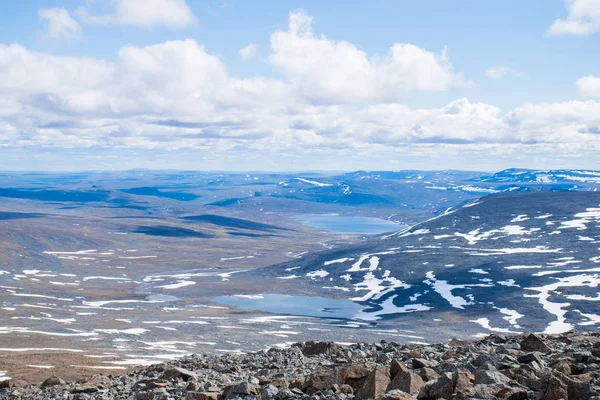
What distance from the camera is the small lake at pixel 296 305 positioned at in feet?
388

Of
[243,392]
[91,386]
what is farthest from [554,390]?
[91,386]

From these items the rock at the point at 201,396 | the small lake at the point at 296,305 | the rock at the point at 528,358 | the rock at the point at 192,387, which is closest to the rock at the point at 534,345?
the rock at the point at 528,358

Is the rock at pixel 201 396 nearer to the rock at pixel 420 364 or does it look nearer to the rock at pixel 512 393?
the rock at pixel 420 364

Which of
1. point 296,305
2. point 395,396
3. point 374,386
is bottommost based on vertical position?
point 296,305

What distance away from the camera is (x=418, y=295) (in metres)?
130

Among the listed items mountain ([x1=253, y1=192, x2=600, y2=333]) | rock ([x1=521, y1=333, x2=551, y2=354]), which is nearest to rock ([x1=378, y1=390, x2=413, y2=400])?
rock ([x1=521, y1=333, x2=551, y2=354])

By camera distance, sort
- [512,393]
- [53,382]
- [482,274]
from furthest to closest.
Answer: [482,274], [53,382], [512,393]

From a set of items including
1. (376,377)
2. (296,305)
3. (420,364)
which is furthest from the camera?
(296,305)

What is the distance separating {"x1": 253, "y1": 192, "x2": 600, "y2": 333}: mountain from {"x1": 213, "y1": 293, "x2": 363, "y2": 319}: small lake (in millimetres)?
3207

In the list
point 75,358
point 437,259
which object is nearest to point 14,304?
point 75,358

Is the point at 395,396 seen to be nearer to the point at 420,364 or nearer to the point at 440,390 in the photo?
the point at 440,390

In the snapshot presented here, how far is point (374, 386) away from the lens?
55.8 feet

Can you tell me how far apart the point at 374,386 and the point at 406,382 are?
3.02ft

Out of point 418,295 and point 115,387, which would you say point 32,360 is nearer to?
point 115,387
